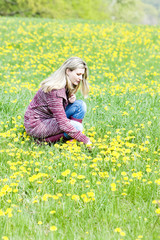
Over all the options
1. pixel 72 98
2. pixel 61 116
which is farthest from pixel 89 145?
pixel 72 98

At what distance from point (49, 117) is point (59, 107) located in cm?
37

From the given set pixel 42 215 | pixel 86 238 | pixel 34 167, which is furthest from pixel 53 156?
pixel 86 238

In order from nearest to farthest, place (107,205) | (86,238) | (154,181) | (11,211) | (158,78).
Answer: (86,238) < (11,211) < (107,205) < (154,181) < (158,78)

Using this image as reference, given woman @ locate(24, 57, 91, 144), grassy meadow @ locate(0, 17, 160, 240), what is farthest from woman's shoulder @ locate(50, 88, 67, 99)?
grassy meadow @ locate(0, 17, 160, 240)

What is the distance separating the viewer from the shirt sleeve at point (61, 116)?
3.06 m

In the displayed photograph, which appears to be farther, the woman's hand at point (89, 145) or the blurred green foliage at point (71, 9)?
the blurred green foliage at point (71, 9)

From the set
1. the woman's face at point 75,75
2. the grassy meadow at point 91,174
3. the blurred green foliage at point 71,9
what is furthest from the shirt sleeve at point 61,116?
the blurred green foliage at point 71,9

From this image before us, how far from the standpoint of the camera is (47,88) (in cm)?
307

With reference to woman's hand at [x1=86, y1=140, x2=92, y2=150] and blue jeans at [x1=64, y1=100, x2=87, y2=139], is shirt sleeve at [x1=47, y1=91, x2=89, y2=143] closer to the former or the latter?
woman's hand at [x1=86, y1=140, x2=92, y2=150]

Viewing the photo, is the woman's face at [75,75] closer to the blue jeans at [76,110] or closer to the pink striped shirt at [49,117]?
the pink striped shirt at [49,117]

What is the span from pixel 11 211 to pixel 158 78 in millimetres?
5578

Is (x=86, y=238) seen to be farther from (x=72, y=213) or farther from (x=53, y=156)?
(x=53, y=156)

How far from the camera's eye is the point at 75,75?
3113 mm

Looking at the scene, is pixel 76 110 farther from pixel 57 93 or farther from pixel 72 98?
pixel 57 93
